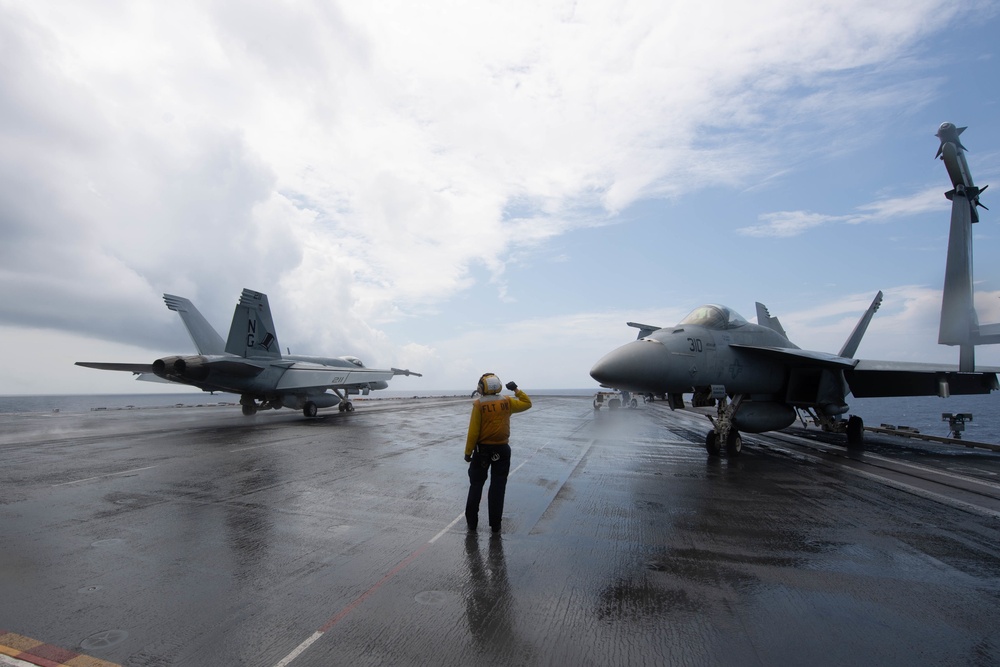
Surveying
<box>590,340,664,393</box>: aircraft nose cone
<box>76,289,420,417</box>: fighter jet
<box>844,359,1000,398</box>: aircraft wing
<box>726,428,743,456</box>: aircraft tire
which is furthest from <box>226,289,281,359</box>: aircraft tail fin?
<box>844,359,1000,398</box>: aircraft wing

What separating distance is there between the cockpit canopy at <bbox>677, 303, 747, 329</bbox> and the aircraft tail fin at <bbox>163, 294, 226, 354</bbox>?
20.2m

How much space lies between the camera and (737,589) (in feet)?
14.2

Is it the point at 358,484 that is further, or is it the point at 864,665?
the point at 358,484

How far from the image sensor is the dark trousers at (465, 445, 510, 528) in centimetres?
Result: 599

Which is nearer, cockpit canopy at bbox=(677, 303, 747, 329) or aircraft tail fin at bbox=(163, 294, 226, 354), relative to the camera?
cockpit canopy at bbox=(677, 303, 747, 329)

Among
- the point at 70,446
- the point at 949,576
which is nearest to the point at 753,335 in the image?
the point at 949,576

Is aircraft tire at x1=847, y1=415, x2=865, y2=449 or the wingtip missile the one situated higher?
the wingtip missile

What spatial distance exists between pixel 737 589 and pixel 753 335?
10.5m

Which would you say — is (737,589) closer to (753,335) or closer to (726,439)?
(726,439)

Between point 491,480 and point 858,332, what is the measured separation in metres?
19.9

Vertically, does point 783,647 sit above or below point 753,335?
below

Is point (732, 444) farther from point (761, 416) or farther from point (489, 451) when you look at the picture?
point (489, 451)

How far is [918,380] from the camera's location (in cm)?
1667

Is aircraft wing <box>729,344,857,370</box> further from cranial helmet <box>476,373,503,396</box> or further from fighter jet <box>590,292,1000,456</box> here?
cranial helmet <box>476,373,503,396</box>
